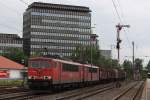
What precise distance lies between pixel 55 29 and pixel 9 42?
24334mm

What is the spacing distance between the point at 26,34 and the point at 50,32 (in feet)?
34.8

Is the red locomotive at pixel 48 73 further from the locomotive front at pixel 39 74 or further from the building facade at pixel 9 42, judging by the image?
the building facade at pixel 9 42

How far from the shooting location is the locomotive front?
1491 inches

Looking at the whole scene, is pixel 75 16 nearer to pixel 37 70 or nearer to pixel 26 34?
pixel 26 34

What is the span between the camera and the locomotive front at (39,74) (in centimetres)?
3788

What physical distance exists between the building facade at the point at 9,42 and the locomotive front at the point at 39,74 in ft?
492

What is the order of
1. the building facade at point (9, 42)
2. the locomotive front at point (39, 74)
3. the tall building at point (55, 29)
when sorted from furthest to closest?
the building facade at point (9, 42) < the tall building at point (55, 29) < the locomotive front at point (39, 74)

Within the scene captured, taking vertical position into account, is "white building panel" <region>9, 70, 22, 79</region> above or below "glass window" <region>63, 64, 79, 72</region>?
below

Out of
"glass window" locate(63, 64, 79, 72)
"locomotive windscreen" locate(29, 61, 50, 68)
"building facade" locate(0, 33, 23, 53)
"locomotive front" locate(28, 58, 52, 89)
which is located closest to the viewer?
"locomotive front" locate(28, 58, 52, 89)

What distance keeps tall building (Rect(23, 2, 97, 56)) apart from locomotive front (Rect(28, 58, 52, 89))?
13366 cm

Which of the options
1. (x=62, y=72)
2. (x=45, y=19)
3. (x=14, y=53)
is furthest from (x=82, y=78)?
(x=45, y=19)

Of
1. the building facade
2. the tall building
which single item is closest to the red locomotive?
the tall building

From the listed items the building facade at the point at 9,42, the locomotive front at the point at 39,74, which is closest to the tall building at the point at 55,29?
the building facade at the point at 9,42

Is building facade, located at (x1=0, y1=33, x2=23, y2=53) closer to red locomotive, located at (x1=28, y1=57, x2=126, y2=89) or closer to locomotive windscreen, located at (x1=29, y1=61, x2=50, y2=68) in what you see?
red locomotive, located at (x1=28, y1=57, x2=126, y2=89)
